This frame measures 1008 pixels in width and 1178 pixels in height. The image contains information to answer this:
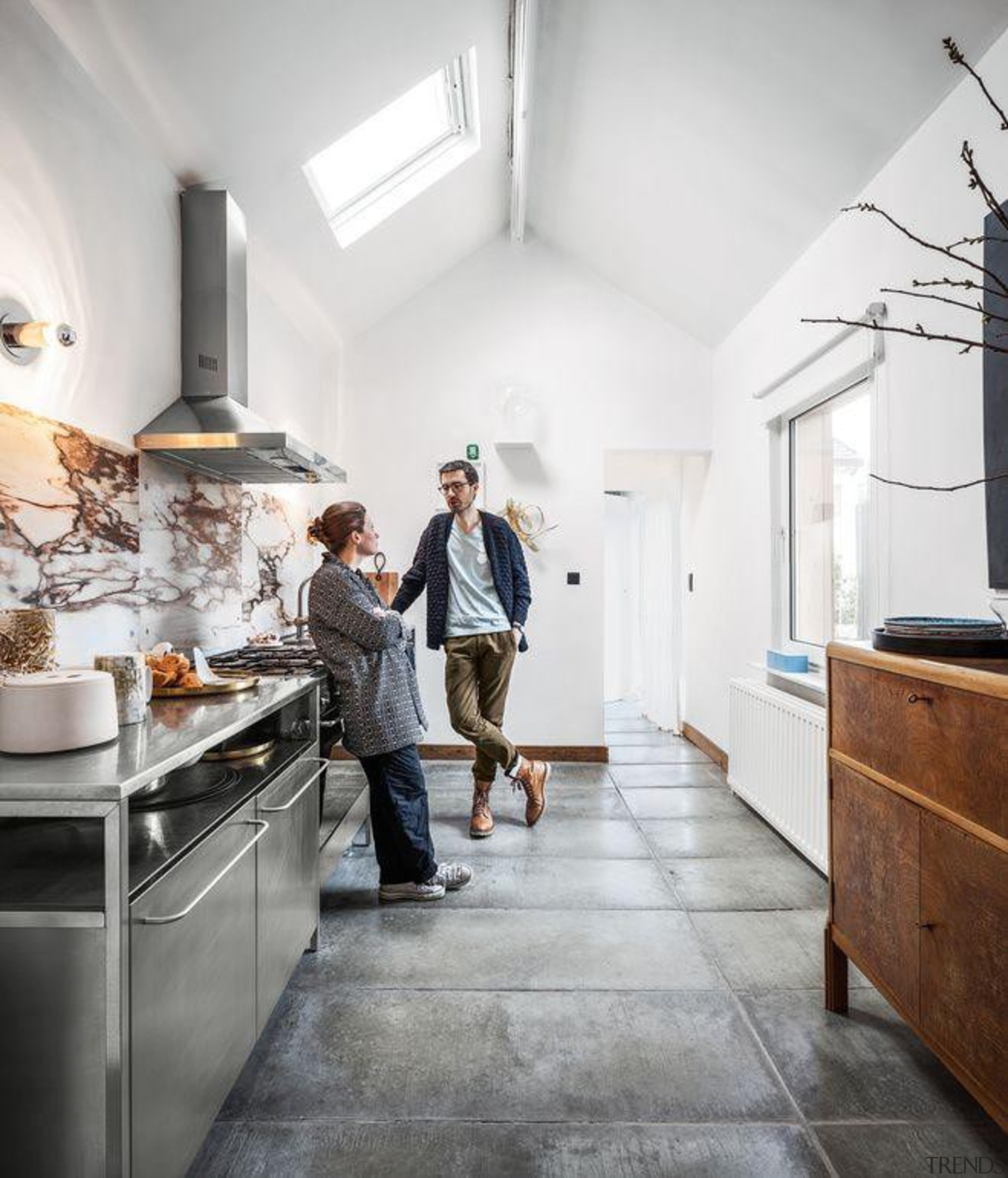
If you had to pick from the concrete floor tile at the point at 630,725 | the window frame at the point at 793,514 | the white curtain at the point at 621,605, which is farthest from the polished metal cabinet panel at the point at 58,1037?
the white curtain at the point at 621,605

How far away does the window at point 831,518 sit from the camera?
277 cm

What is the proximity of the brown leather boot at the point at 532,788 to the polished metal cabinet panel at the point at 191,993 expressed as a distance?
1.80m

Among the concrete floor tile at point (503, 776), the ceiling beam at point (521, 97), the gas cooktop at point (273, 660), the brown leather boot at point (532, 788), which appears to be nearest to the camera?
the gas cooktop at point (273, 660)

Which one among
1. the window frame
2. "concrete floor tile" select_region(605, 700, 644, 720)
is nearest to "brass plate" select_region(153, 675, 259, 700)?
the window frame

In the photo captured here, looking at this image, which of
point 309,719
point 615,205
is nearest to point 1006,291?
point 309,719

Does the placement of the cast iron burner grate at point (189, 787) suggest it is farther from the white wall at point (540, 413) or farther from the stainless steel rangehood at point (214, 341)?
the white wall at point (540, 413)

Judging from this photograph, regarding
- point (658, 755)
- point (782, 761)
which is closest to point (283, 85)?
point (782, 761)

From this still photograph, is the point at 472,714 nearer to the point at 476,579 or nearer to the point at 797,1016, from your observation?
the point at 476,579

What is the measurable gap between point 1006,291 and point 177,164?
2.52 m

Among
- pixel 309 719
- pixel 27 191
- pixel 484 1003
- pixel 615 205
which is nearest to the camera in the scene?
pixel 27 191

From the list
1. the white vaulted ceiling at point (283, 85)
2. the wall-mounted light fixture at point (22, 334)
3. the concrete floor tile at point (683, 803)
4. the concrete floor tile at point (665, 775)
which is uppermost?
the white vaulted ceiling at point (283, 85)

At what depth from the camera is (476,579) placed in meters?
3.20

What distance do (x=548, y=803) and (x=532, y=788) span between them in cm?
40

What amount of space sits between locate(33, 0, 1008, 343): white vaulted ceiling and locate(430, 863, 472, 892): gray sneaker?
2.66 m
